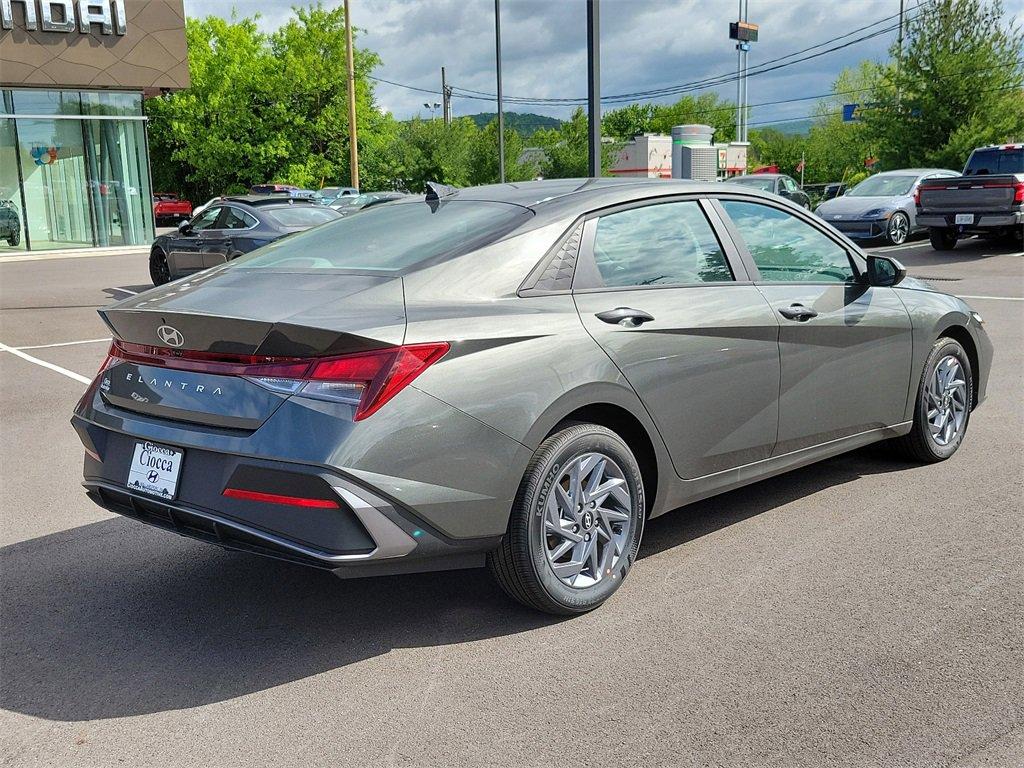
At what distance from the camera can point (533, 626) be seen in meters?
3.73

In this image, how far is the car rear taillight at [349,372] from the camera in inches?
125

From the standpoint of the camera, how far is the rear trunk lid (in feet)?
10.6

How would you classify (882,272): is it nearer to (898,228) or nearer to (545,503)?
(545,503)

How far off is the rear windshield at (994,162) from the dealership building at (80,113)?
74.2 ft

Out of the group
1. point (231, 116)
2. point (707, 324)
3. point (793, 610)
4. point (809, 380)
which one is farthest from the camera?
point (231, 116)

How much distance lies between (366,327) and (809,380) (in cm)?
235

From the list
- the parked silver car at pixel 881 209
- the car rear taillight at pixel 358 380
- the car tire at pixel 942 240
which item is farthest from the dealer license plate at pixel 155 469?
the car tire at pixel 942 240

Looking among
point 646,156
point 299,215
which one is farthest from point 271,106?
point 299,215

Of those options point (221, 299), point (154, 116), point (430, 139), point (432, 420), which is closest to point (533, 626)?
point (432, 420)

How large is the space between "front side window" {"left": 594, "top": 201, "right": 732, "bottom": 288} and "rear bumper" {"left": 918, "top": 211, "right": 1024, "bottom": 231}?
16570 mm

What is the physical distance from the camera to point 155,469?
351 cm

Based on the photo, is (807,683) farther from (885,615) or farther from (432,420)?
(432,420)

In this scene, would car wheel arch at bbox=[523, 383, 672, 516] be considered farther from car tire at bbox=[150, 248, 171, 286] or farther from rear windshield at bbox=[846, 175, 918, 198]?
rear windshield at bbox=[846, 175, 918, 198]

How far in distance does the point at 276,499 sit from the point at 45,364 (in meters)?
7.98
